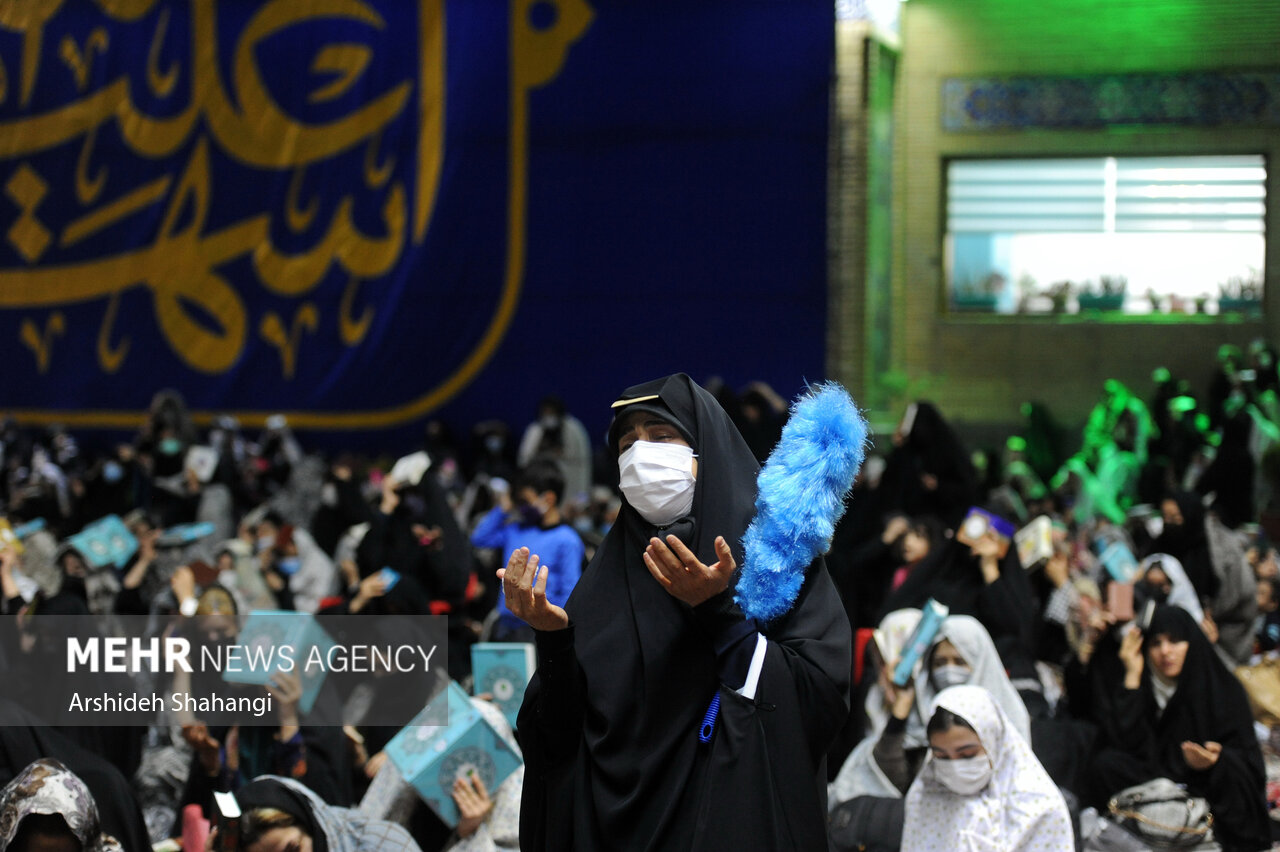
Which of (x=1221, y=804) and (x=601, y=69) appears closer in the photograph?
(x=1221, y=804)

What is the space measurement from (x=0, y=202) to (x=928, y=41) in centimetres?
704

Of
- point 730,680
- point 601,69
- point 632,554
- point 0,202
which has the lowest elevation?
point 730,680

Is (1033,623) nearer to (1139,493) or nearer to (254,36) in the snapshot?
(1139,493)

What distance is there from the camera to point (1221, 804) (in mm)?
3135

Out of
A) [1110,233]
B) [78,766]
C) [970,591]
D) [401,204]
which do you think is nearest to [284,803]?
[78,766]

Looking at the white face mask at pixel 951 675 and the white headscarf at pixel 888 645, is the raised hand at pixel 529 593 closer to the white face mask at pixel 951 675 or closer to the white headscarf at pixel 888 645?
the white face mask at pixel 951 675

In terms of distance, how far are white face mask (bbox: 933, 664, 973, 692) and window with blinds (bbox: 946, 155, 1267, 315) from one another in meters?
6.83

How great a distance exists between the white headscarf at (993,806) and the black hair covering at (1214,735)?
92 centimetres

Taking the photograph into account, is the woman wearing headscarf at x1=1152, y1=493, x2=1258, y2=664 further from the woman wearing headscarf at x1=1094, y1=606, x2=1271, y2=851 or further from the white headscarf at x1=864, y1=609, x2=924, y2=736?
the white headscarf at x1=864, y1=609, x2=924, y2=736

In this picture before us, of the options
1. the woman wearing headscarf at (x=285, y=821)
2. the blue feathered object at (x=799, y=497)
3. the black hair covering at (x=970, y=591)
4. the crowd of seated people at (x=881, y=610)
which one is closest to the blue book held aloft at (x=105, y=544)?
the crowd of seated people at (x=881, y=610)

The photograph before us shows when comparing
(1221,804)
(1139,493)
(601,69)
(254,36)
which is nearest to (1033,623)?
(1221,804)

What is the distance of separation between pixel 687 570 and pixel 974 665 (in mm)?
1774

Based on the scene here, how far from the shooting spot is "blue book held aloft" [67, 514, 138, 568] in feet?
15.4

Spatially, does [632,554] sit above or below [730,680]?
above
